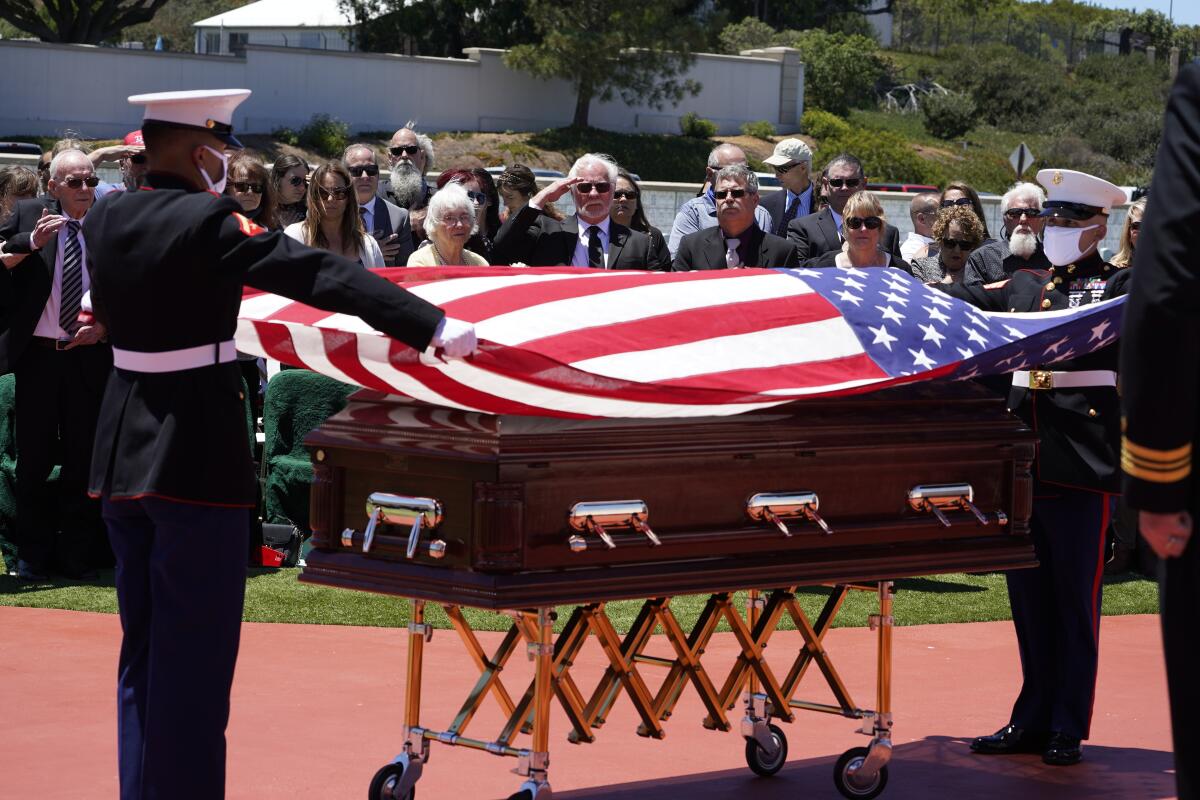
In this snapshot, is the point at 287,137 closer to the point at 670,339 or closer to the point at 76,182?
the point at 76,182

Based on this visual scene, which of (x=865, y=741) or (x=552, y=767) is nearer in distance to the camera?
(x=552, y=767)

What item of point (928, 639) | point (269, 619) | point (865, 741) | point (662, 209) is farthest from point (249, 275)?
point (662, 209)

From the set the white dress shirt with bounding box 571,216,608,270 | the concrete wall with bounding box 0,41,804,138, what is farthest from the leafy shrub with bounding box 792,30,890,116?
the white dress shirt with bounding box 571,216,608,270

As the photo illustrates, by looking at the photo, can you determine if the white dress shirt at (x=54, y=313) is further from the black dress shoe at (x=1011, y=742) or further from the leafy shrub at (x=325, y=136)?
the leafy shrub at (x=325, y=136)

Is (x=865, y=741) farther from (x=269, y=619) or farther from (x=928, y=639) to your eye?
(x=269, y=619)

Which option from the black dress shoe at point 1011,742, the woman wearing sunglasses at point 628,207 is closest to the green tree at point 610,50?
the woman wearing sunglasses at point 628,207

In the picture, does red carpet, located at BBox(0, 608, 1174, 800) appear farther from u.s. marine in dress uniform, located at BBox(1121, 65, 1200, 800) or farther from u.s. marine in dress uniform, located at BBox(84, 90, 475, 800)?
u.s. marine in dress uniform, located at BBox(1121, 65, 1200, 800)

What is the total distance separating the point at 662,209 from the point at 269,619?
11836 millimetres

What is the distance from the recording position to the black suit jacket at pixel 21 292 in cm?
848

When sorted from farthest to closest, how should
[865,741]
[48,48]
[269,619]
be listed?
[48,48]
[269,619]
[865,741]

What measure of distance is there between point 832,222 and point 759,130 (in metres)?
40.6

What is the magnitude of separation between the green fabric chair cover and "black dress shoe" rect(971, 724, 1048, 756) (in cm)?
A: 422

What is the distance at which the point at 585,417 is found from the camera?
4.51 m

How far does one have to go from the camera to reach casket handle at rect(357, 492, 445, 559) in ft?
14.7
